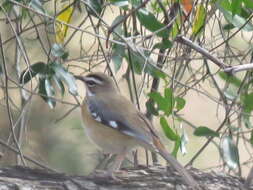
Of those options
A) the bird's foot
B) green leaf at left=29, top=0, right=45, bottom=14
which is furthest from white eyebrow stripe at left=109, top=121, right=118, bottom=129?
green leaf at left=29, top=0, right=45, bottom=14

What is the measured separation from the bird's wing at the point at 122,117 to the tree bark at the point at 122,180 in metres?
0.21

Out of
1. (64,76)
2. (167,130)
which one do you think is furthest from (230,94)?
(64,76)

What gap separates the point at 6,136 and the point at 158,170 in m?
2.25

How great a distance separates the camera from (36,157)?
6.69 metres

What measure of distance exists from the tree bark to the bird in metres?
0.11

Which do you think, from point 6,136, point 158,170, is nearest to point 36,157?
point 6,136

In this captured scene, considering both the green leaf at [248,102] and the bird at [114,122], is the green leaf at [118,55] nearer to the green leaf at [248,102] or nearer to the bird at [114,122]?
the bird at [114,122]

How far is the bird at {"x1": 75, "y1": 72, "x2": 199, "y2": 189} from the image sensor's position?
15.8 feet

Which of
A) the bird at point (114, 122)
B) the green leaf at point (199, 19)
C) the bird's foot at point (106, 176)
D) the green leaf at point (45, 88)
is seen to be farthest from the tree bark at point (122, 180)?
the green leaf at point (199, 19)

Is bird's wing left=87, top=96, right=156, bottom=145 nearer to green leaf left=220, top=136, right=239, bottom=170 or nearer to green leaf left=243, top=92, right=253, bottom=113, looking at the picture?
green leaf left=220, top=136, right=239, bottom=170

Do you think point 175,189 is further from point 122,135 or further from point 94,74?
point 94,74

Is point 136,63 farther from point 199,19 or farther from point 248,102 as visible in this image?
point 248,102

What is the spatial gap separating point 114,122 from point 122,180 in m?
0.52

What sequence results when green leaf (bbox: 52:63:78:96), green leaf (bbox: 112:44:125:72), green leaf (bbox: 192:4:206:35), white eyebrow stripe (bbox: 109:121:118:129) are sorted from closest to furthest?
green leaf (bbox: 52:63:78:96) → green leaf (bbox: 192:4:206:35) → green leaf (bbox: 112:44:125:72) → white eyebrow stripe (bbox: 109:121:118:129)
